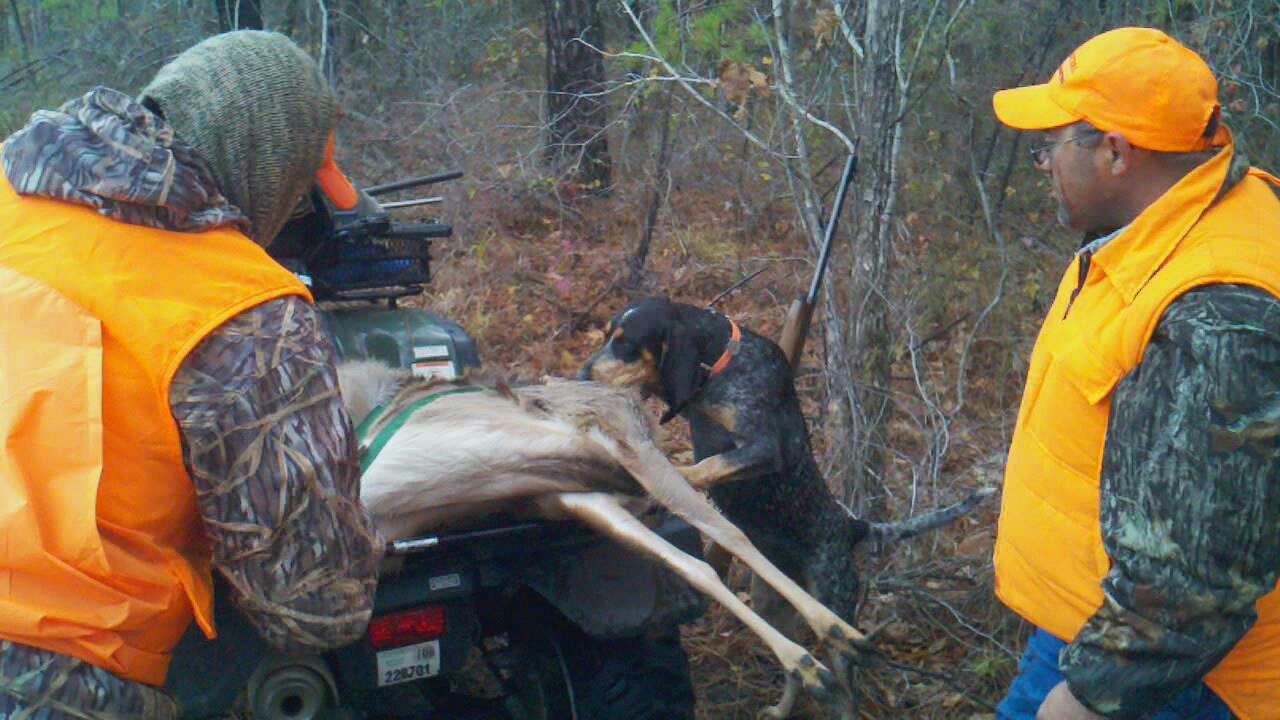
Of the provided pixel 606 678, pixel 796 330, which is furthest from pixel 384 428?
pixel 796 330

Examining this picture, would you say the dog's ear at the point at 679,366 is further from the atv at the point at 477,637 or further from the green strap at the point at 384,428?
the green strap at the point at 384,428

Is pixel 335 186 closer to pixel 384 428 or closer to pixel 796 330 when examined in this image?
pixel 384 428

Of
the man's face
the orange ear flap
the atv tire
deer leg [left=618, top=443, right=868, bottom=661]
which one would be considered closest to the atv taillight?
the atv tire

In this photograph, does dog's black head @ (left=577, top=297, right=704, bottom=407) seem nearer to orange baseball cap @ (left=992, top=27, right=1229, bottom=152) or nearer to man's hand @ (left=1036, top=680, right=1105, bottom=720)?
orange baseball cap @ (left=992, top=27, right=1229, bottom=152)

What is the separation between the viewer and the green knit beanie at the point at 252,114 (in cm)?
201

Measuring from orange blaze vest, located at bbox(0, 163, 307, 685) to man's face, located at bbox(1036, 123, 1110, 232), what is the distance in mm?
1636

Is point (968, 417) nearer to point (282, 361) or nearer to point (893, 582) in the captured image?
point (893, 582)

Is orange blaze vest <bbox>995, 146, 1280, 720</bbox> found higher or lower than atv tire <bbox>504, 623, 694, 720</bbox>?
higher

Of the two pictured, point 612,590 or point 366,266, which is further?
point 366,266

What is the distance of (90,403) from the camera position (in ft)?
5.68

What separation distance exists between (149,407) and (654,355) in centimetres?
288

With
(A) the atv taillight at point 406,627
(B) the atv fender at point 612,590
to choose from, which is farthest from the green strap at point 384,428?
(B) the atv fender at point 612,590

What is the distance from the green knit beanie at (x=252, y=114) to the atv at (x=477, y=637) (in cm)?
62

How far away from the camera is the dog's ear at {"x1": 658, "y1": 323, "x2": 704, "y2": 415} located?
4570 millimetres
